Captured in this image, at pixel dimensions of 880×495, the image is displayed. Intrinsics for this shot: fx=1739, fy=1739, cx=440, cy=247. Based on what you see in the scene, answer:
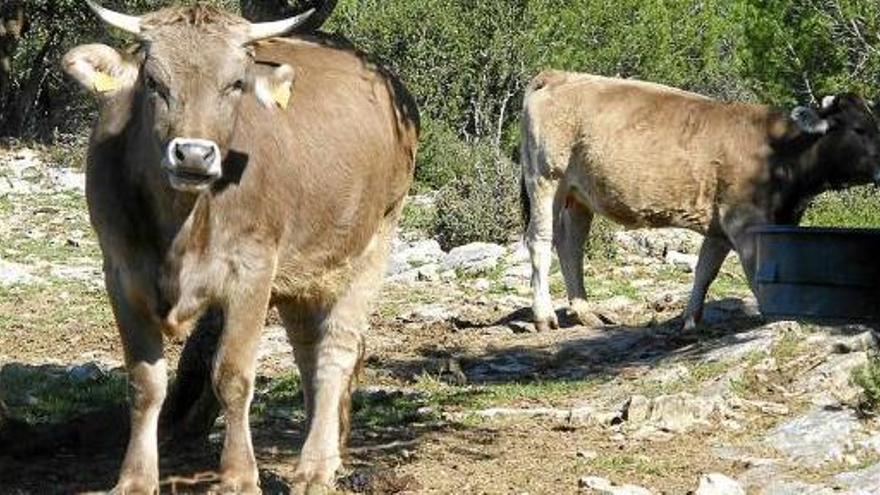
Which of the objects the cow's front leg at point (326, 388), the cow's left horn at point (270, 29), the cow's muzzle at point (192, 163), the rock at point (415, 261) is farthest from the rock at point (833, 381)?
the rock at point (415, 261)

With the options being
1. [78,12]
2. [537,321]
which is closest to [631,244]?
[537,321]

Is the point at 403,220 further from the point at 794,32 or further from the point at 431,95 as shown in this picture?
the point at 794,32

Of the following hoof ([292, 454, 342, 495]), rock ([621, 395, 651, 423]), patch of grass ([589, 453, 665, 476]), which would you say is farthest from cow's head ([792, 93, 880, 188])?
hoof ([292, 454, 342, 495])

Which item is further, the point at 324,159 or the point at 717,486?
the point at 324,159

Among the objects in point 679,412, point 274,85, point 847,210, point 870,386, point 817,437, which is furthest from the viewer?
point 847,210

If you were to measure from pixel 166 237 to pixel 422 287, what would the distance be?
10.3 metres

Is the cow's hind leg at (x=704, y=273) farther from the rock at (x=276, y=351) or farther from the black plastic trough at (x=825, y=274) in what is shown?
the rock at (x=276, y=351)

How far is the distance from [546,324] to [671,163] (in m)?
2.23

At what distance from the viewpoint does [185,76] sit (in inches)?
289

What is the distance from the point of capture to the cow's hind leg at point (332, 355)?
858 centimetres

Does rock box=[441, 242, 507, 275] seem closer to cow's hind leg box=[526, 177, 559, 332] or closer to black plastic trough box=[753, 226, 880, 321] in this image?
cow's hind leg box=[526, 177, 559, 332]

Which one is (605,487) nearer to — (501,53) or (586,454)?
(586,454)

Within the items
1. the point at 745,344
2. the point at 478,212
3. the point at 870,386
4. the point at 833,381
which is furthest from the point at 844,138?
the point at 870,386

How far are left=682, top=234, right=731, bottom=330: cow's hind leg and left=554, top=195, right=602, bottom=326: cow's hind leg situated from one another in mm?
936
